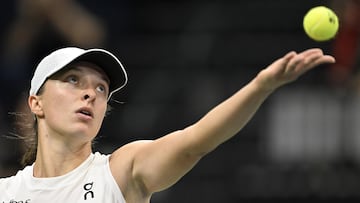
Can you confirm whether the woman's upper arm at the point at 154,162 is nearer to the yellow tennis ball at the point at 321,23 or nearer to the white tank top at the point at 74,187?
the white tank top at the point at 74,187

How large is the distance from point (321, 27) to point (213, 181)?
5.10 metres

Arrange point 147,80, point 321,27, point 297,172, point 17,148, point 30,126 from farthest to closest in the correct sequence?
point 147,80, point 17,148, point 297,172, point 30,126, point 321,27

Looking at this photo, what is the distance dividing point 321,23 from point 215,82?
5.85 meters

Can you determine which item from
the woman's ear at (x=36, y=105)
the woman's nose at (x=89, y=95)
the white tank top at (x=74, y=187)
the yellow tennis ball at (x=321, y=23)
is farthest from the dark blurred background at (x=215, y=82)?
the yellow tennis ball at (x=321, y=23)

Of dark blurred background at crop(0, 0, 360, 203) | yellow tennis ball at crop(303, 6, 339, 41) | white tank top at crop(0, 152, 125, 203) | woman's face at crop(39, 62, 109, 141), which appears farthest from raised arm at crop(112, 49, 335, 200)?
dark blurred background at crop(0, 0, 360, 203)

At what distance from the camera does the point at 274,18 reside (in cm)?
1228

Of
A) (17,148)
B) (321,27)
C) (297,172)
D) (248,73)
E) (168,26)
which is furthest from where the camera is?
(168,26)

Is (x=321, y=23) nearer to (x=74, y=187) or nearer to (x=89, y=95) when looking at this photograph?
(x=89, y=95)

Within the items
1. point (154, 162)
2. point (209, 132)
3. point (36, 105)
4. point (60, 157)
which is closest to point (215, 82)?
point (36, 105)

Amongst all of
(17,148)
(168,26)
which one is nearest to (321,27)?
(17,148)

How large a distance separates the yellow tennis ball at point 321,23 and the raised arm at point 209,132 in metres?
0.65

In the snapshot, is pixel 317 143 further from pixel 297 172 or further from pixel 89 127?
pixel 89 127

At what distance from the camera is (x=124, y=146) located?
545 cm

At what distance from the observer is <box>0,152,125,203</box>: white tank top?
208 inches
